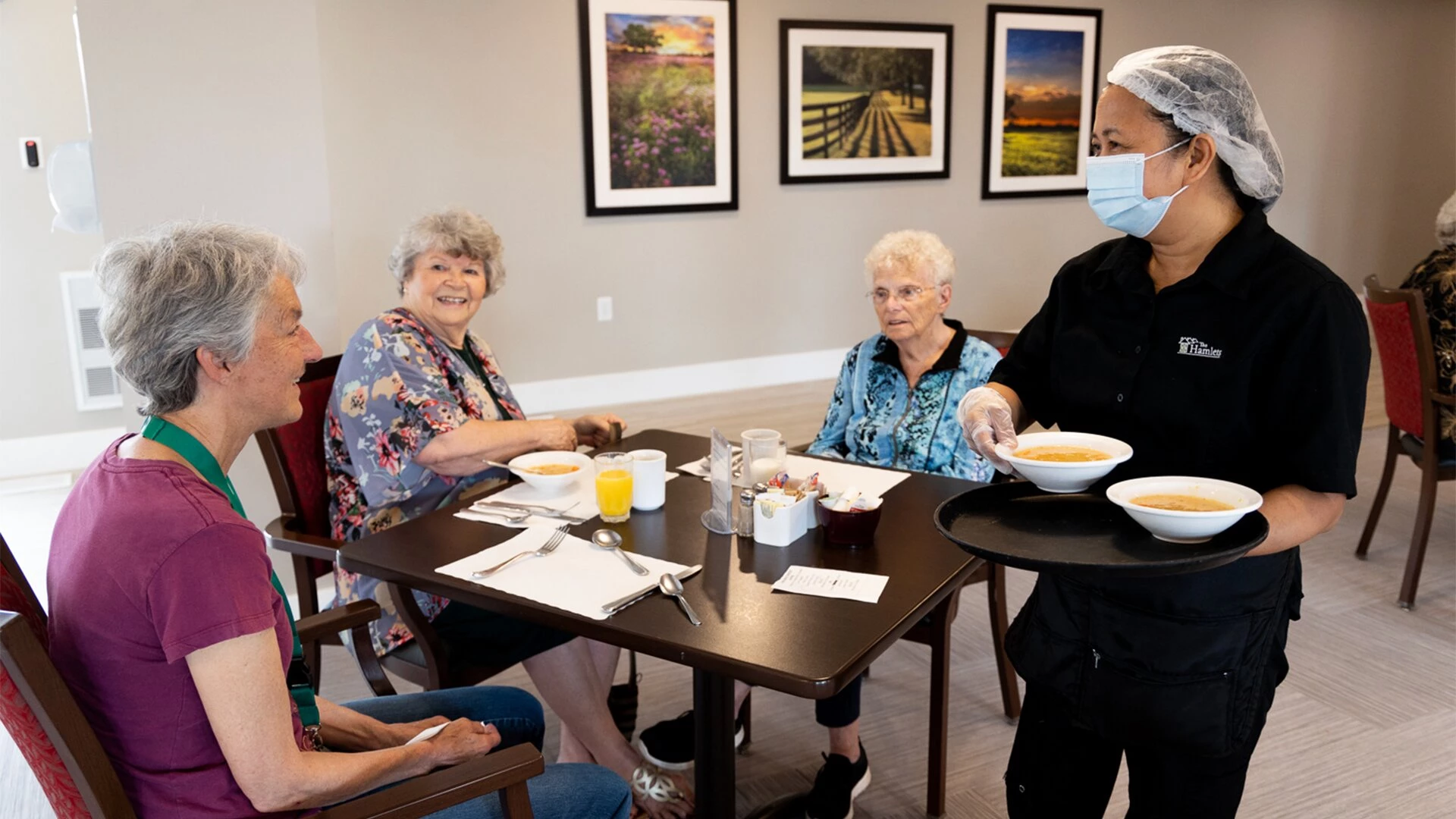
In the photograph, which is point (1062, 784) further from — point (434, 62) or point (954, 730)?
point (434, 62)

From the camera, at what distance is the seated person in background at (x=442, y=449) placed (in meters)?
2.12

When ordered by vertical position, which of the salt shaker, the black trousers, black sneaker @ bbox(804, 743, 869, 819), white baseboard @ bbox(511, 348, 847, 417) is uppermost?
the salt shaker

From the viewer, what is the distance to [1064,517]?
1461 millimetres

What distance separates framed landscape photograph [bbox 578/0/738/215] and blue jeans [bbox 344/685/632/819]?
405 cm

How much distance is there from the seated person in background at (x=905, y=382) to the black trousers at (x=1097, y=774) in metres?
0.68

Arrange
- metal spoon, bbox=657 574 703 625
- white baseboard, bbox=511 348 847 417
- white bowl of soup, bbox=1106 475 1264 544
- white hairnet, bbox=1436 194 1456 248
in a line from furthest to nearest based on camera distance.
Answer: white baseboard, bbox=511 348 847 417, white hairnet, bbox=1436 194 1456 248, metal spoon, bbox=657 574 703 625, white bowl of soup, bbox=1106 475 1264 544

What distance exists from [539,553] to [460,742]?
1.30 feet

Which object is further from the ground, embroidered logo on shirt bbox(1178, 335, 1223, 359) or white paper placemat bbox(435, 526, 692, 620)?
embroidered logo on shirt bbox(1178, 335, 1223, 359)

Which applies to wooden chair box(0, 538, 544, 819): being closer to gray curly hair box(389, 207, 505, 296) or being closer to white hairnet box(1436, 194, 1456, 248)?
gray curly hair box(389, 207, 505, 296)

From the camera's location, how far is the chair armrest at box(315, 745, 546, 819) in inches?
49.0

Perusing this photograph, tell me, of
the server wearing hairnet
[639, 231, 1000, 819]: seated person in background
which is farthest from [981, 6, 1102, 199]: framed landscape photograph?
the server wearing hairnet

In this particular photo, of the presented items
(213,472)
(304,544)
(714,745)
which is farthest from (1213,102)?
(304,544)

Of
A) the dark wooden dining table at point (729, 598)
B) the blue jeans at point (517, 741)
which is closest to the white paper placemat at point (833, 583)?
the dark wooden dining table at point (729, 598)

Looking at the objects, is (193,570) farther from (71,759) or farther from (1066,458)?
(1066,458)
